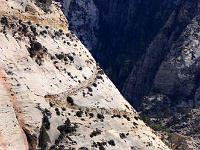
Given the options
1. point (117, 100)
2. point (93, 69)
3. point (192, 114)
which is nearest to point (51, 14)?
point (93, 69)

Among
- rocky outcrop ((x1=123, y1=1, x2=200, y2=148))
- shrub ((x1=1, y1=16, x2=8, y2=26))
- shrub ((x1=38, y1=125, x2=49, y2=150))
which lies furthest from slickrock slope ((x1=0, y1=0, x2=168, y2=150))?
rocky outcrop ((x1=123, y1=1, x2=200, y2=148))

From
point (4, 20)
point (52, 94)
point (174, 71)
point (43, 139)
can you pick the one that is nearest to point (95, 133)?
point (52, 94)

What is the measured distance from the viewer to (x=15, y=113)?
59406mm

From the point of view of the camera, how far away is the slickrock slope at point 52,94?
60.1 metres

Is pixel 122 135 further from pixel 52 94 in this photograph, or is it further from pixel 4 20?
pixel 4 20

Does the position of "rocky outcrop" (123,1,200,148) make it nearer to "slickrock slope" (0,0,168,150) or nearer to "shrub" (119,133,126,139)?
"slickrock slope" (0,0,168,150)

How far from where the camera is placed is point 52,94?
6694cm

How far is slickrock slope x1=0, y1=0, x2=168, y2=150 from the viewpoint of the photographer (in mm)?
60062

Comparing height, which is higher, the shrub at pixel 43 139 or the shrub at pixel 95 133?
the shrub at pixel 95 133

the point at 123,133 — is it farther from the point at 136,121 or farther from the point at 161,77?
the point at 161,77

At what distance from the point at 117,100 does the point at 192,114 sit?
67857mm

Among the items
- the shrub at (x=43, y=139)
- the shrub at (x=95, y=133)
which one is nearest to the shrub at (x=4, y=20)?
the shrub at (x=43, y=139)

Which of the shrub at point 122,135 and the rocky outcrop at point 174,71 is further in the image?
the rocky outcrop at point 174,71

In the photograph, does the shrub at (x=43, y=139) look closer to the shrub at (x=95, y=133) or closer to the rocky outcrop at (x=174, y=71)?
the shrub at (x=95, y=133)
